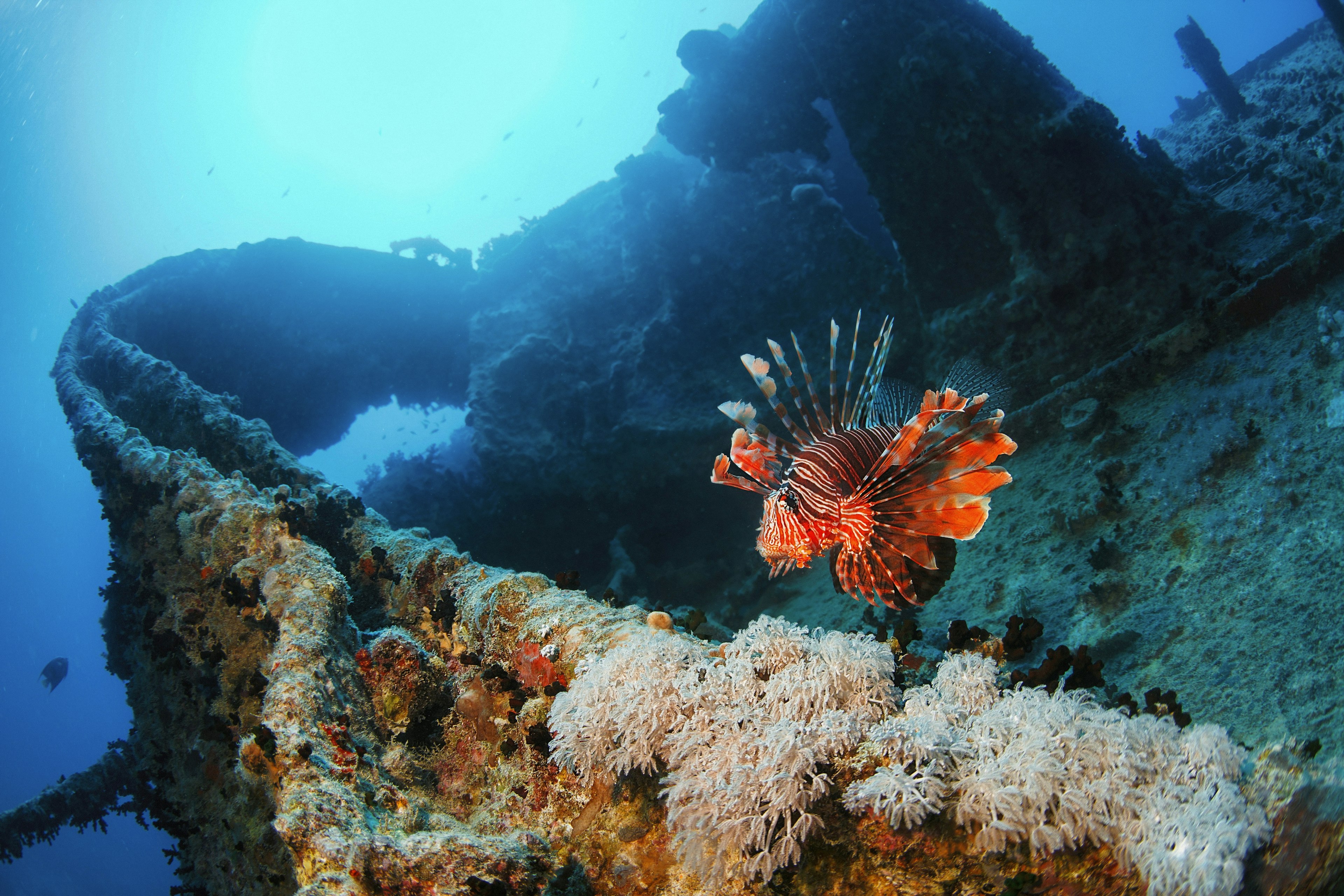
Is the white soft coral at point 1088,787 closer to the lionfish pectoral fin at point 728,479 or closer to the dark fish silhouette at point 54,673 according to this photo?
the lionfish pectoral fin at point 728,479

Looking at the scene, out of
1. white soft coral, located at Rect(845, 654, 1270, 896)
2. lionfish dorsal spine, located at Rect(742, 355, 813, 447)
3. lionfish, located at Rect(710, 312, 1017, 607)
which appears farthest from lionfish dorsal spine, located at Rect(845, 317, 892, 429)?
white soft coral, located at Rect(845, 654, 1270, 896)

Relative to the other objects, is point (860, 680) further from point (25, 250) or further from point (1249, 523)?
point (25, 250)

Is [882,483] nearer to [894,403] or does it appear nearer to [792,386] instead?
[792,386]

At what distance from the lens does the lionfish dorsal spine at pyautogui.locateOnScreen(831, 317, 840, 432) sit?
122 inches

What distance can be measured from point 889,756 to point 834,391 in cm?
208

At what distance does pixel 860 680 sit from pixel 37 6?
45465 millimetres

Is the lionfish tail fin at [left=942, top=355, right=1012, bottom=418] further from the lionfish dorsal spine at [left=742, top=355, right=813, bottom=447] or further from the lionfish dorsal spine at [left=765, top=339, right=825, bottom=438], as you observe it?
the lionfish dorsal spine at [left=742, top=355, right=813, bottom=447]

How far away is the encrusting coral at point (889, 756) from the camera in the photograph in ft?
5.02

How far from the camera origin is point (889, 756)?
1858mm

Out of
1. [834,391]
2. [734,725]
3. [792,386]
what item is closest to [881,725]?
[734,725]

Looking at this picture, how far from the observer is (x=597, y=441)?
408 inches

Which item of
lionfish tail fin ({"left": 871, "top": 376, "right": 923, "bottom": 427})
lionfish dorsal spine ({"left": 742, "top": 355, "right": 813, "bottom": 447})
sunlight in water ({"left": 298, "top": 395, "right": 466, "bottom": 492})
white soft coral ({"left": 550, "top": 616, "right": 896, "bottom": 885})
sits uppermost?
sunlight in water ({"left": 298, "top": 395, "right": 466, "bottom": 492})

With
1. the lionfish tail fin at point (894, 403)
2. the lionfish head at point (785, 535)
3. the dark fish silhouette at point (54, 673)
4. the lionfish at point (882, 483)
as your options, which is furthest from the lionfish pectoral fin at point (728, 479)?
the dark fish silhouette at point (54, 673)

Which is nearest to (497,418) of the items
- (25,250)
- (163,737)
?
(163,737)
